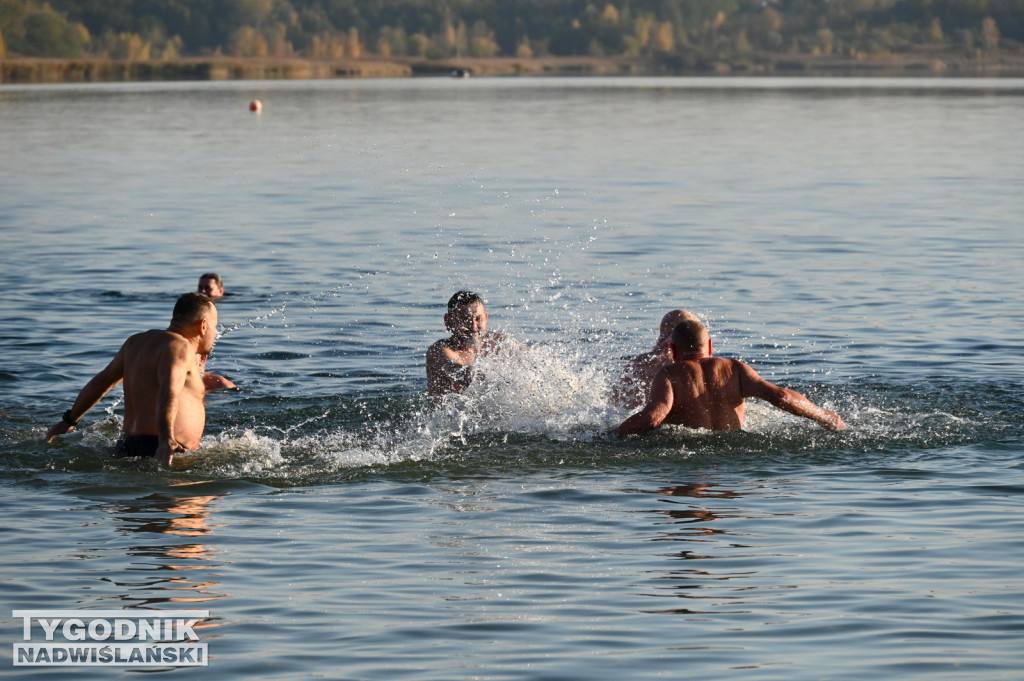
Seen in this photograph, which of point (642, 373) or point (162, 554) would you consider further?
point (642, 373)

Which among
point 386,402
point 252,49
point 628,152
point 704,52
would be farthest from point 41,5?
point 386,402

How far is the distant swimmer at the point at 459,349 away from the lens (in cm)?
1200

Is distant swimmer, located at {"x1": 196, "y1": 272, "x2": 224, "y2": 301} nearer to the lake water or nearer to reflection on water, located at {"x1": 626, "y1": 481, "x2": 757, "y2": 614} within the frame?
the lake water

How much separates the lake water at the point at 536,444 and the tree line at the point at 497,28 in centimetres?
9563

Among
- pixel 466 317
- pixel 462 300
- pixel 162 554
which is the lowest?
pixel 162 554

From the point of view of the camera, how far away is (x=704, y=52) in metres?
126

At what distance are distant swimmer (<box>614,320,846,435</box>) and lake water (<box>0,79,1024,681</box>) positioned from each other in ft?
0.69

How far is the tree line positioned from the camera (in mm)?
120750

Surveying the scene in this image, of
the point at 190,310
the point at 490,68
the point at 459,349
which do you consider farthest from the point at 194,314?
the point at 490,68

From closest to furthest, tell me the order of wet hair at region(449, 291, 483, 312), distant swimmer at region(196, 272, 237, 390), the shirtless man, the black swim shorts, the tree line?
1. the shirtless man
2. the black swim shorts
3. distant swimmer at region(196, 272, 237, 390)
4. wet hair at region(449, 291, 483, 312)
5. the tree line

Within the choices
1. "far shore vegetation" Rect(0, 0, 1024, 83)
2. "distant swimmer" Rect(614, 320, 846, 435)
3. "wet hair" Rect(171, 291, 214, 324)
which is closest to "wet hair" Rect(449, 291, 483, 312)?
"distant swimmer" Rect(614, 320, 846, 435)

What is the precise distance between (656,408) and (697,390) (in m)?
0.32

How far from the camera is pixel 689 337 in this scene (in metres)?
10.6

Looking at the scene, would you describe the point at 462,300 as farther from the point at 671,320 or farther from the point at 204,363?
the point at 204,363
